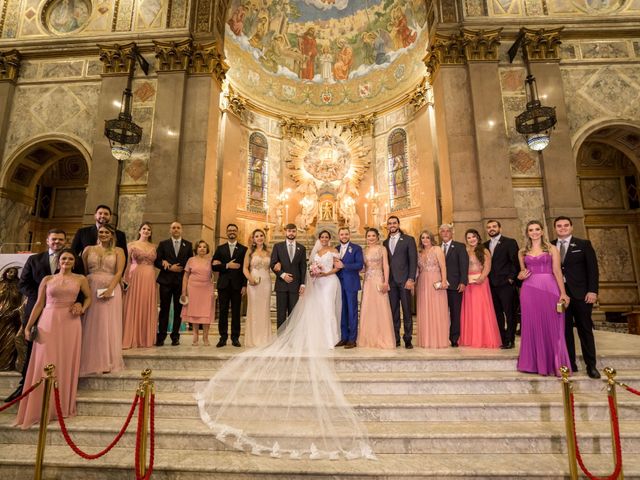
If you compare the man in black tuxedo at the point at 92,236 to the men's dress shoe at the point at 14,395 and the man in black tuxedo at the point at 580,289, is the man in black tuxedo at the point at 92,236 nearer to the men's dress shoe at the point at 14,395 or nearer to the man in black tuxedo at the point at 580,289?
the men's dress shoe at the point at 14,395

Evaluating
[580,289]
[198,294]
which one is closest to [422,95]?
[580,289]

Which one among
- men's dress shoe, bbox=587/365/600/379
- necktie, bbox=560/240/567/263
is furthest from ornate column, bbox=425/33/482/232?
men's dress shoe, bbox=587/365/600/379

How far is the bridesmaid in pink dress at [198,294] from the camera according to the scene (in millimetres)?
5809

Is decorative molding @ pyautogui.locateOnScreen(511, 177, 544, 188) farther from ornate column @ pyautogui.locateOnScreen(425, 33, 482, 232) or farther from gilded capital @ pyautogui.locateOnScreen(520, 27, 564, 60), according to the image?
gilded capital @ pyautogui.locateOnScreen(520, 27, 564, 60)

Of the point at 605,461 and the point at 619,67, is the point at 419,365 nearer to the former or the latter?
A: the point at 605,461

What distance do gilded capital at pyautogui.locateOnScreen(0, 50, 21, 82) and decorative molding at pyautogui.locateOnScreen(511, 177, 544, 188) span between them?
13.5 m

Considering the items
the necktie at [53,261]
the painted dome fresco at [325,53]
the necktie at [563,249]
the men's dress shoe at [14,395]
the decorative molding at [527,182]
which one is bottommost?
the men's dress shoe at [14,395]

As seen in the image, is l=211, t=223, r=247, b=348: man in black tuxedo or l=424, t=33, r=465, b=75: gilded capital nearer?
l=211, t=223, r=247, b=348: man in black tuxedo

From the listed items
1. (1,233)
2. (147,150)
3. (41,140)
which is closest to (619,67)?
(147,150)

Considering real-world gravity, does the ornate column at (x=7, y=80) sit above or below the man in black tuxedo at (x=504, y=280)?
above

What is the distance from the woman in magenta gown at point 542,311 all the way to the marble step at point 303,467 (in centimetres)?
112

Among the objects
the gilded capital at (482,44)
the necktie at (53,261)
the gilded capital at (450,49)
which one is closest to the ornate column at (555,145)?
the gilded capital at (482,44)

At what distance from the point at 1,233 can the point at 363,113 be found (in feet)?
45.0

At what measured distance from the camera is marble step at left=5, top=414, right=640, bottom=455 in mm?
3180
